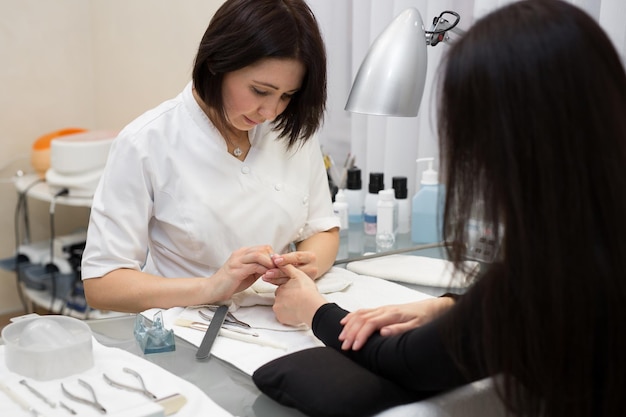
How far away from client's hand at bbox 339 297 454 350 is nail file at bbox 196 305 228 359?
0.71 feet

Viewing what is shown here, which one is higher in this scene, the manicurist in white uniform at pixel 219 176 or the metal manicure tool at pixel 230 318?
the manicurist in white uniform at pixel 219 176

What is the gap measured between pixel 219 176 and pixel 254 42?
290 millimetres

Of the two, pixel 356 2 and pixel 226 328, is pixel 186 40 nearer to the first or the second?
pixel 356 2

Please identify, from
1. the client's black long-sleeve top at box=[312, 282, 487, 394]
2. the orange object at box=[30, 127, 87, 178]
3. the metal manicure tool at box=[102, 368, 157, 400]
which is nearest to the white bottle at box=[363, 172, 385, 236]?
the client's black long-sleeve top at box=[312, 282, 487, 394]

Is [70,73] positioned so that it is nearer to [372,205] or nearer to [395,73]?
[372,205]

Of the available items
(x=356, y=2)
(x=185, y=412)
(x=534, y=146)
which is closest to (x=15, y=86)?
(x=356, y=2)

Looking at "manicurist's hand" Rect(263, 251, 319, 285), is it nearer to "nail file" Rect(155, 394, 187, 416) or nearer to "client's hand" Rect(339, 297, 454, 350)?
"client's hand" Rect(339, 297, 454, 350)

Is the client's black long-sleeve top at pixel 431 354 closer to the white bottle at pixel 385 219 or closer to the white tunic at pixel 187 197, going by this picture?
the white tunic at pixel 187 197

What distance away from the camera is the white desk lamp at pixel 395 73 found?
1.35m

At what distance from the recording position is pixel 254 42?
135 cm

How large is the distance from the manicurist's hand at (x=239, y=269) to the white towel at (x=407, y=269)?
0.32m

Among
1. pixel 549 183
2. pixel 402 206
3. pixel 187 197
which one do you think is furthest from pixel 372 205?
pixel 549 183

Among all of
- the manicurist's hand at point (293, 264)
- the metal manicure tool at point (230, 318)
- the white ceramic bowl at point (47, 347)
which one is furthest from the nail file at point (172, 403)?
the manicurist's hand at point (293, 264)

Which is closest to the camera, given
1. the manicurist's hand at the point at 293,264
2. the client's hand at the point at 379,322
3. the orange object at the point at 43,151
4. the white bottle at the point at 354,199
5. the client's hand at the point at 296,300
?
the client's hand at the point at 379,322
